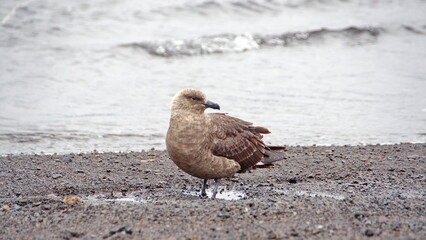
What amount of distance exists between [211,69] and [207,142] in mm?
9340

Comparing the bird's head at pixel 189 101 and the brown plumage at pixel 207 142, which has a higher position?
the bird's head at pixel 189 101

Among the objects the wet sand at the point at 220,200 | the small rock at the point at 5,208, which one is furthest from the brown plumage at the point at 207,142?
the small rock at the point at 5,208

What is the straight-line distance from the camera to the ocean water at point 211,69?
10.3 meters

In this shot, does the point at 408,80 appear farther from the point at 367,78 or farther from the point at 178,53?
the point at 178,53

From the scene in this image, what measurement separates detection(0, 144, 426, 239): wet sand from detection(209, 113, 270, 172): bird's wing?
39 cm

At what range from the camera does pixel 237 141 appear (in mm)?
6660

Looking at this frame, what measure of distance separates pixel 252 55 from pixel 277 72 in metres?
2.60

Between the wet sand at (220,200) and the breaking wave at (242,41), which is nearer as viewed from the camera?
the wet sand at (220,200)

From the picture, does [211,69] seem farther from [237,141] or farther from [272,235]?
[272,235]

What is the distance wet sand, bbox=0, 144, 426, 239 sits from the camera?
187 inches

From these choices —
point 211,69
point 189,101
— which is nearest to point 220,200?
point 189,101

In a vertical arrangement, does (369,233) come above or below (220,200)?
above

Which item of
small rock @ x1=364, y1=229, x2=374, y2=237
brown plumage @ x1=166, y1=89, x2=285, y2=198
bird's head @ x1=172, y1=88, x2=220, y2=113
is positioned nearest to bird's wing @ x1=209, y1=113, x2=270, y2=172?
brown plumage @ x1=166, y1=89, x2=285, y2=198

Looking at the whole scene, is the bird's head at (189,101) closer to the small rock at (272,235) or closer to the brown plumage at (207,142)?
the brown plumage at (207,142)
